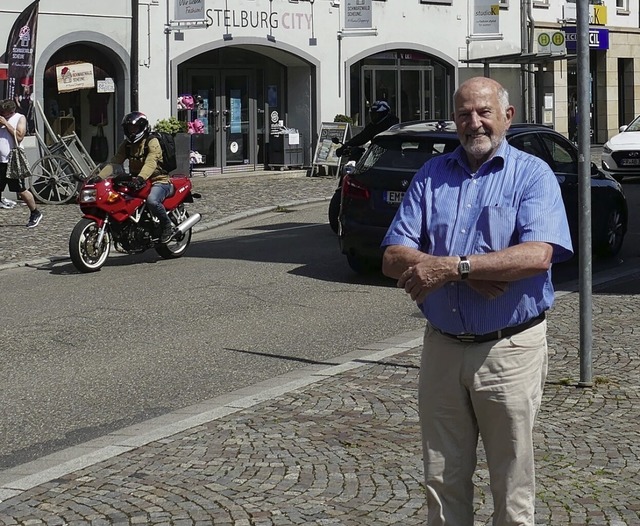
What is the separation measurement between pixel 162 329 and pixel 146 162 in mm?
4373

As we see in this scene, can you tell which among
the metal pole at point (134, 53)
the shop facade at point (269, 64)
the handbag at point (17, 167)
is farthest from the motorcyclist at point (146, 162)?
the metal pole at point (134, 53)

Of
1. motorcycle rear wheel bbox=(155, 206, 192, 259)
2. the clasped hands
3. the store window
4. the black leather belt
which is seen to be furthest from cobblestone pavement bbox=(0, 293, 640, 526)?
the store window

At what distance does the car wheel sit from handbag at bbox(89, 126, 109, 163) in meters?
13.7

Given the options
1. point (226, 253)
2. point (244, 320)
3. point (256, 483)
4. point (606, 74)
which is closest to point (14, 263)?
point (226, 253)

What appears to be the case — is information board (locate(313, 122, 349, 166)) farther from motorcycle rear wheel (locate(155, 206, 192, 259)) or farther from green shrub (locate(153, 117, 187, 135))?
motorcycle rear wheel (locate(155, 206, 192, 259))

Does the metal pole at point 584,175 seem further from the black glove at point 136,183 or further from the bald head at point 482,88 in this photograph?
the black glove at point 136,183

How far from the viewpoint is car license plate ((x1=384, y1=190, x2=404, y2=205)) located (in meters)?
13.6

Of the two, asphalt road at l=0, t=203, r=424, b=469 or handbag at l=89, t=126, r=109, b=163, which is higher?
handbag at l=89, t=126, r=109, b=163

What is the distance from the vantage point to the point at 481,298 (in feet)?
14.9

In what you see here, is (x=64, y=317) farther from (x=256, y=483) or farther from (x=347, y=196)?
(x=256, y=483)

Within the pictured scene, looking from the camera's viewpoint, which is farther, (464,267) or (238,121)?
(238,121)

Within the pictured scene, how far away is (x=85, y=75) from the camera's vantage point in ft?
85.4

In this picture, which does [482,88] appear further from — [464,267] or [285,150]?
[285,150]

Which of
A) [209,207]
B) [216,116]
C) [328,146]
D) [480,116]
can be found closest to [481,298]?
[480,116]
